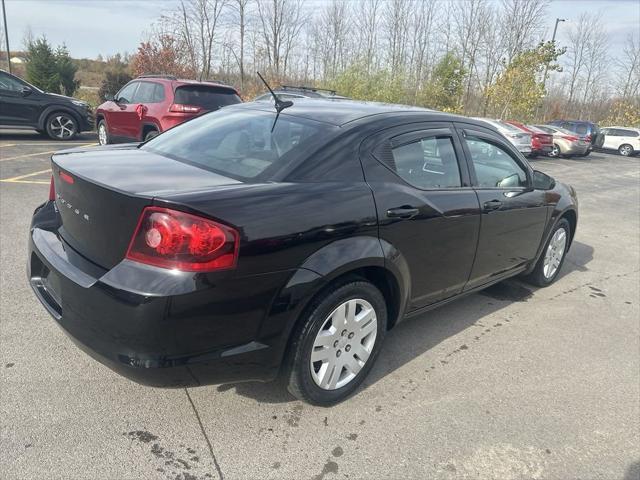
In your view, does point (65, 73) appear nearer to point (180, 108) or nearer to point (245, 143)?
point (180, 108)

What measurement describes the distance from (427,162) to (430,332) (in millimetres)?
1344

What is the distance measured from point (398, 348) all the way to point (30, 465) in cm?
228


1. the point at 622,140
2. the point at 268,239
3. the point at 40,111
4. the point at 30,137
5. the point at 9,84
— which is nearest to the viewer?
the point at 268,239

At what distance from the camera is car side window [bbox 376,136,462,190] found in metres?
3.05

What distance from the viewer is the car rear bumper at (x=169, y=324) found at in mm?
2088

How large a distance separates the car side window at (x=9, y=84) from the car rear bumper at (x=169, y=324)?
11.3m

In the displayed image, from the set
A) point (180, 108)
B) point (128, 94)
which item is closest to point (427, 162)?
point (180, 108)

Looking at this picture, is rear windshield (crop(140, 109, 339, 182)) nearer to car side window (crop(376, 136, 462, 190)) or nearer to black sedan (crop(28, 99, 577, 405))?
black sedan (crop(28, 99, 577, 405))

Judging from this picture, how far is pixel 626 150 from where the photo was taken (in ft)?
92.5

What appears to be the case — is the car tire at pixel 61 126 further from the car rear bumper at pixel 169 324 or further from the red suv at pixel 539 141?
the red suv at pixel 539 141

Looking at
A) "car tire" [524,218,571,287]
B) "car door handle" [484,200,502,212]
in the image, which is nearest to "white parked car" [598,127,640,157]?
"car tire" [524,218,571,287]

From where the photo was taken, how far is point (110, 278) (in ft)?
7.22

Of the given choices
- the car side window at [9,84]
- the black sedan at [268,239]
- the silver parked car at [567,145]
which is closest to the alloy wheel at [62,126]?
the car side window at [9,84]

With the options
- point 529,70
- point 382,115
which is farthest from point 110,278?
point 529,70
